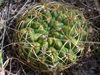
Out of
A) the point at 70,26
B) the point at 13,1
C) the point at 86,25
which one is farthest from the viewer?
the point at 13,1

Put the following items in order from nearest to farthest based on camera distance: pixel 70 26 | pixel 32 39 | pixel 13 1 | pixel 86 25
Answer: pixel 32 39, pixel 70 26, pixel 86 25, pixel 13 1

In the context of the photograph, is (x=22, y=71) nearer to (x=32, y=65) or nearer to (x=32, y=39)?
(x=32, y=65)

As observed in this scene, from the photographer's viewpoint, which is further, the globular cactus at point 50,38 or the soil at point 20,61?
the soil at point 20,61

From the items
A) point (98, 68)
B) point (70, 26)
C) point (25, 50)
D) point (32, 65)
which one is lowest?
point (98, 68)

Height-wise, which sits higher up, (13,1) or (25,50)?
(13,1)

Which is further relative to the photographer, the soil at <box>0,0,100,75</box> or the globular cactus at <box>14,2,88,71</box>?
the soil at <box>0,0,100,75</box>

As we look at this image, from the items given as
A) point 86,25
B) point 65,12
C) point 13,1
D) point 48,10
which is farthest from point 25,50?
point 13,1

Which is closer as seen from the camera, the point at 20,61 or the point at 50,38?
the point at 50,38

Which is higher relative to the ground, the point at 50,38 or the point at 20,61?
the point at 50,38
